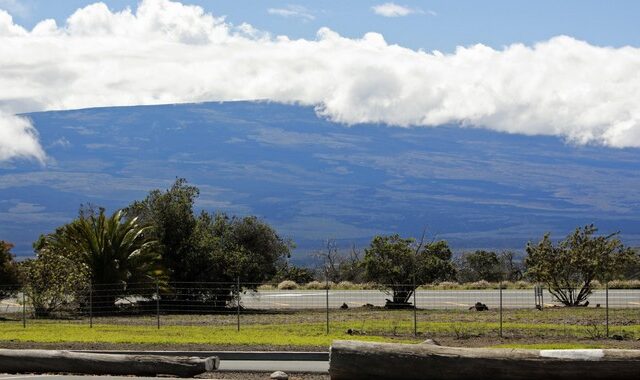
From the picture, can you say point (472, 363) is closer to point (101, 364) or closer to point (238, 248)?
point (101, 364)

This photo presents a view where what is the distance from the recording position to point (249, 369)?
21141mm

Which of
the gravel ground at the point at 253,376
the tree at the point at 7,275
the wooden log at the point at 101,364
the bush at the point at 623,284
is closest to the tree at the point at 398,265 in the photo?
the bush at the point at 623,284

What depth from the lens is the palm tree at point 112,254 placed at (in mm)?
41312

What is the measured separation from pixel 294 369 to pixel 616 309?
21962 millimetres

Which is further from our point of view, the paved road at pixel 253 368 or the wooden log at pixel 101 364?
the paved road at pixel 253 368

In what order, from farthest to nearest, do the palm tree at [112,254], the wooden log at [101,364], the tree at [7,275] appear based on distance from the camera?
the palm tree at [112,254] < the tree at [7,275] < the wooden log at [101,364]

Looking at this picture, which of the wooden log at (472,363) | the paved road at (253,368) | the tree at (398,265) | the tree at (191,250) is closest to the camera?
the wooden log at (472,363)

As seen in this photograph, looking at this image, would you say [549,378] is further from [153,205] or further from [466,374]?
[153,205]

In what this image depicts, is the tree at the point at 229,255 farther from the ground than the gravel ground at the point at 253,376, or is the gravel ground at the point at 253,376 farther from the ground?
the tree at the point at 229,255

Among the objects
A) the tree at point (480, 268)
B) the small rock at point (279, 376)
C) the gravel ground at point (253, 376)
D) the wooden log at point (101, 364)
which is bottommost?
the gravel ground at point (253, 376)

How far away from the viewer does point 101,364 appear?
1878cm

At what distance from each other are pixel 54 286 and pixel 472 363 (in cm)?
2638

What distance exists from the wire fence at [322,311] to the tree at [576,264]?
65cm

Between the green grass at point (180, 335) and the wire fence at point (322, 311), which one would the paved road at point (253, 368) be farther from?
the wire fence at point (322, 311)
